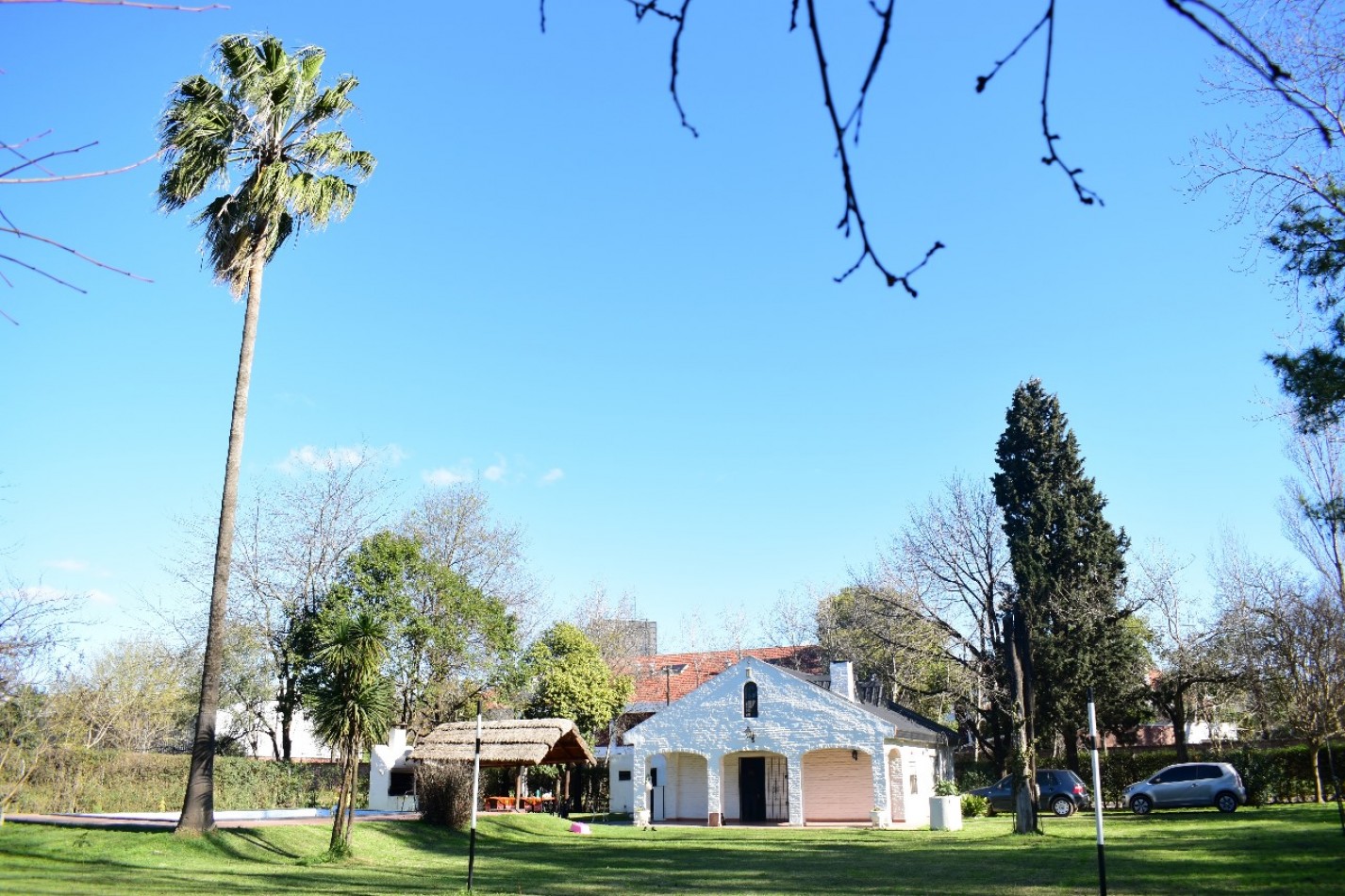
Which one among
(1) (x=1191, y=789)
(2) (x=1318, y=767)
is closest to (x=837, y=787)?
(1) (x=1191, y=789)

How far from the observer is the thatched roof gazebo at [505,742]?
28.8 meters

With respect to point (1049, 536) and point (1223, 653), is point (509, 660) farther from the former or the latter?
point (1223, 653)

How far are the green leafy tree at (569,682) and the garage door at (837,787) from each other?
912 centimetres

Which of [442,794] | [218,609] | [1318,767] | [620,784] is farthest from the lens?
[620,784]

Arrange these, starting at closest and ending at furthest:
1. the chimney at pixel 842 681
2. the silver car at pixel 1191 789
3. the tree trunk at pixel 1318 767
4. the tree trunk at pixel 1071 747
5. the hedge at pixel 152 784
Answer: the hedge at pixel 152 784 < the tree trunk at pixel 1318 767 < the silver car at pixel 1191 789 < the chimney at pixel 842 681 < the tree trunk at pixel 1071 747

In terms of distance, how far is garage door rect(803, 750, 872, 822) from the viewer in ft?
115

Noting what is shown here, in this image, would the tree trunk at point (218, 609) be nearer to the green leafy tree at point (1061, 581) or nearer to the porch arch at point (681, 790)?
the porch arch at point (681, 790)

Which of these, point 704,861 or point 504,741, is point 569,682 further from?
point 704,861

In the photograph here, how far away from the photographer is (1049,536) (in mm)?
41312

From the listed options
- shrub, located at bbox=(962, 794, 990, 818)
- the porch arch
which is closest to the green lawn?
shrub, located at bbox=(962, 794, 990, 818)

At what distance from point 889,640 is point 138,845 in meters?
30.8

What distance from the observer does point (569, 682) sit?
39.6 metres

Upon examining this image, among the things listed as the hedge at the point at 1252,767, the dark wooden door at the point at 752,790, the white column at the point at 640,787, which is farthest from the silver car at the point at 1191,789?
the white column at the point at 640,787

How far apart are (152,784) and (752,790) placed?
19988 mm
